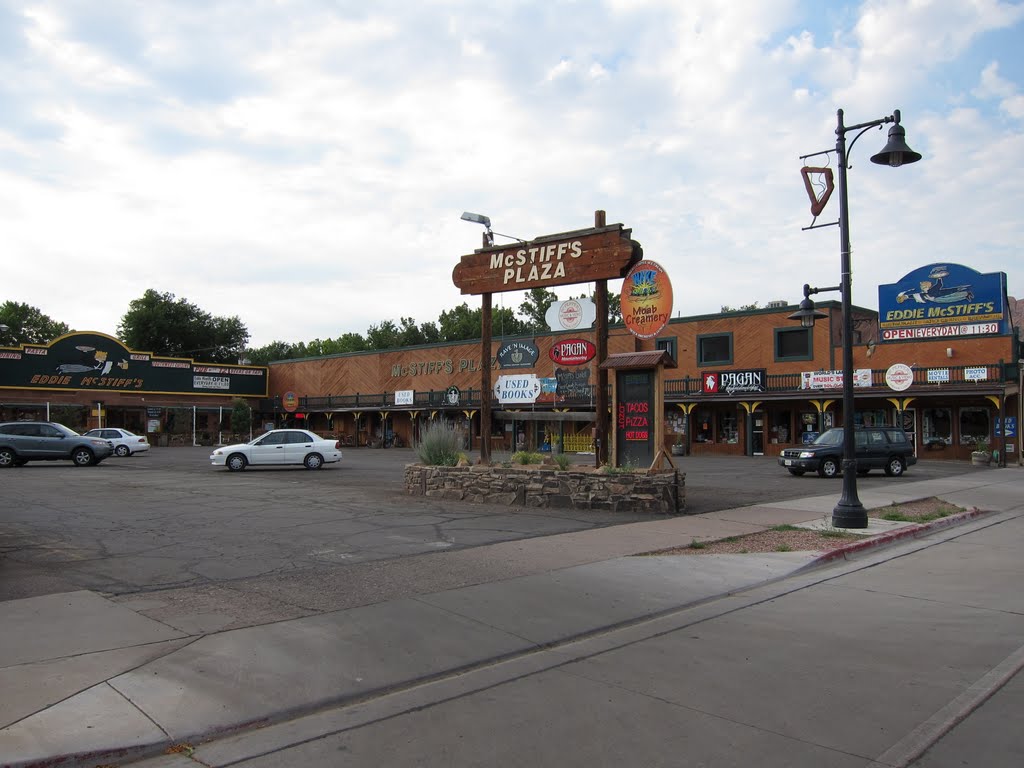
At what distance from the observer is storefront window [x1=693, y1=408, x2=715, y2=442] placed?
44.8 meters

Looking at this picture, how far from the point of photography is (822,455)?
25.0 m

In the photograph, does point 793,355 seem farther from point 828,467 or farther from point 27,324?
point 27,324

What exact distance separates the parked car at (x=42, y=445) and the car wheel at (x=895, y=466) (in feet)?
91.2

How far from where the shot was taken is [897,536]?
12.5 meters

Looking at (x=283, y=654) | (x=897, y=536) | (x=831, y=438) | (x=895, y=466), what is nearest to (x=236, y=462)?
(x=831, y=438)

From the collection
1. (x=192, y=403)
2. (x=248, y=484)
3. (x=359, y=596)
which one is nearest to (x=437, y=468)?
(x=248, y=484)

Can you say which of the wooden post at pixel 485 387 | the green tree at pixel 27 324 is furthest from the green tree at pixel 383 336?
the wooden post at pixel 485 387

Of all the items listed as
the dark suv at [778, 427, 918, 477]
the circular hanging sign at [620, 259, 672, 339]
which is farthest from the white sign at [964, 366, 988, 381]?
the circular hanging sign at [620, 259, 672, 339]

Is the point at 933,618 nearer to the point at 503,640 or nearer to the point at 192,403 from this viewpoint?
the point at 503,640

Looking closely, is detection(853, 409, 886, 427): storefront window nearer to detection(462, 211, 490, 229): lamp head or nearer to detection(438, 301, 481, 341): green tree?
detection(462, 211, 490, 229): lamp head

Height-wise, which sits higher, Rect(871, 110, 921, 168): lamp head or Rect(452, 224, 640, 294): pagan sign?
Rect(871, 110, 921, 168): lamp head

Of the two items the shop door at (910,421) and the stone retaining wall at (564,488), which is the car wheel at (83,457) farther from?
the shop door at (910,421)

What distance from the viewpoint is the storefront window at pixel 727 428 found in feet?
144

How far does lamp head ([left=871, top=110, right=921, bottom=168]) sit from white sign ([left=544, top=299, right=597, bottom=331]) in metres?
8.24
